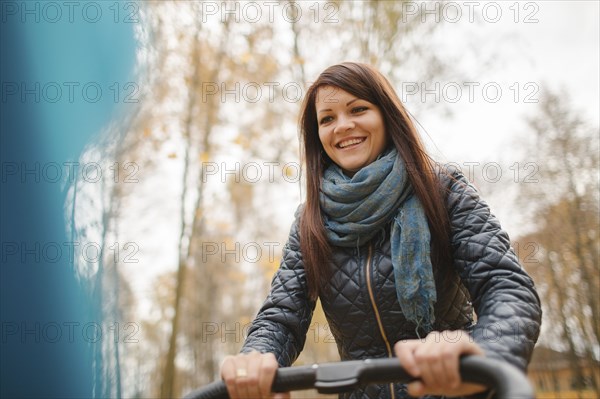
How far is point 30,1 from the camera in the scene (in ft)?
7.01

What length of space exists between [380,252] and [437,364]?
625 millimetres

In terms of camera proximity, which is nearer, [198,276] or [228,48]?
[228,48]

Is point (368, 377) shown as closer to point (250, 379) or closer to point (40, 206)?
point (250, 379)

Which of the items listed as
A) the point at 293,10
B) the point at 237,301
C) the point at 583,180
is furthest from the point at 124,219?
the point at 237,301

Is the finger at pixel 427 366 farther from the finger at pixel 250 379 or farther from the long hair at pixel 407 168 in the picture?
the long hair at pixel 407 168

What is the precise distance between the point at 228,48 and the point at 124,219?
3.39m

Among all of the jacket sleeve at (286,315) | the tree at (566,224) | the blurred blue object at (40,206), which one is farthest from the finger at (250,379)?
the tree at (566,224)

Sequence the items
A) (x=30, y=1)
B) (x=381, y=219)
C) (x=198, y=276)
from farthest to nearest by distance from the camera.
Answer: (x=198, y=276) < (x=30, y=1) < (x=381, y=219)

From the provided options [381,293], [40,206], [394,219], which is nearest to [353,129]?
[394,219]

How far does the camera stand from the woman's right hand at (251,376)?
1076 millimetres

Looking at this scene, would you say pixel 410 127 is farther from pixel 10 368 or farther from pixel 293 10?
pixel 293 10

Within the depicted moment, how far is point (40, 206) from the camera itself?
6.68 feet

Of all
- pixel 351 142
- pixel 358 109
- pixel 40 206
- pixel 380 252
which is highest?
pixel 358 109

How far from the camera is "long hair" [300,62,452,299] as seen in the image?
1.48 meters
